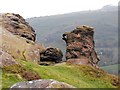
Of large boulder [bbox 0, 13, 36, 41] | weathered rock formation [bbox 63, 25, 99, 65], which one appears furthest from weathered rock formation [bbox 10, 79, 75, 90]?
large boulder [bbox 0, 13, 36, 41]

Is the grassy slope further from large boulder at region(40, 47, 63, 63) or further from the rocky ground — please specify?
large boulder at region(40, 47, 63, 63)

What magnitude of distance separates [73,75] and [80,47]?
17.4 m

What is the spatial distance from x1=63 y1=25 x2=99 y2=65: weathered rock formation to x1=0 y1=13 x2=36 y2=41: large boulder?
740 cm

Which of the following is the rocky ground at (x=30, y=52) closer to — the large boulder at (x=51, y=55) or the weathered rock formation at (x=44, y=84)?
the large boulder at (x=51, y=55)

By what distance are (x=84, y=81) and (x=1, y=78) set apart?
50.9 ft

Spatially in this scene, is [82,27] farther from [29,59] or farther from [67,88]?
[67,88]

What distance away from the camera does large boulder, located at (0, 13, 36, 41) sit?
233 feet

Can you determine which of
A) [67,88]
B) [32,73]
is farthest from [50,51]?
[67,88]

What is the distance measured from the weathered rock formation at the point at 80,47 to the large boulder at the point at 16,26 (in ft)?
24.3

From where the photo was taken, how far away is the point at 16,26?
72625 millimetres

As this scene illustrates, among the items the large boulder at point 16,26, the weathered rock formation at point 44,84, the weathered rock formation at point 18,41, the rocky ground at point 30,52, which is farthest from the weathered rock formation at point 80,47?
the weathered rock formation at point 44,84

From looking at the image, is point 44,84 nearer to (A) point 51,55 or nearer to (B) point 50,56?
(B) point 50,56

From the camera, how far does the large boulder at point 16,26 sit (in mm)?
71000

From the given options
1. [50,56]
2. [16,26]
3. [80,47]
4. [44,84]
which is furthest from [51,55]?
[44,84]
